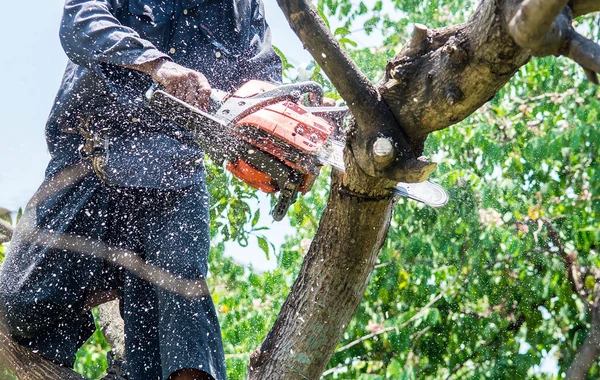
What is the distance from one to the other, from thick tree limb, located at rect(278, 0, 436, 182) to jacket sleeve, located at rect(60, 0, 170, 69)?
586 millimetres

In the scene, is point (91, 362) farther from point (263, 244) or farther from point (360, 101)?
point (360, 101)

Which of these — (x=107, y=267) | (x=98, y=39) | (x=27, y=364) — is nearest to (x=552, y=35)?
(x=98, y=39)

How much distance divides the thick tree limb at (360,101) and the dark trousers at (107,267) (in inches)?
24.4

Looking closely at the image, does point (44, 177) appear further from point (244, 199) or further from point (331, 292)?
point (244, 199)

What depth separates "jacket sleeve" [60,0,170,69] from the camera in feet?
7.64

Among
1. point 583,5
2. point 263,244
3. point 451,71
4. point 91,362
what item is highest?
point 583,5

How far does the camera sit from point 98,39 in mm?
2367

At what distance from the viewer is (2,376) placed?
2615 millimetres

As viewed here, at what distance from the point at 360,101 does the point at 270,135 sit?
463 millimetres

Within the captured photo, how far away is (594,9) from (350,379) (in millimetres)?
4213

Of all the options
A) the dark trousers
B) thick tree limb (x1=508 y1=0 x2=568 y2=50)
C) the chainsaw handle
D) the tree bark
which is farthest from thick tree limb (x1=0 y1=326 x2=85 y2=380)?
thick tree limb (x1=508 y1=0 x2=568 y2=50)

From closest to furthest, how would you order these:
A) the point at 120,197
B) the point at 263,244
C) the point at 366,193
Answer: the point at 366,193 < the point at 120,197 < the point at 263,244

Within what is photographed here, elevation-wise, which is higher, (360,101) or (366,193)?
(360,101)

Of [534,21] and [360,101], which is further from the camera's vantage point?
[360,101]
